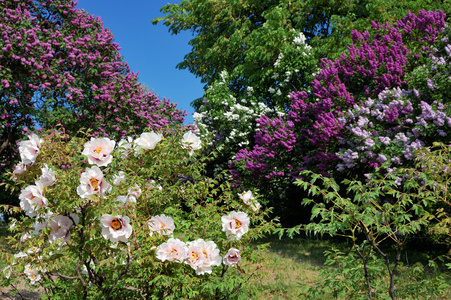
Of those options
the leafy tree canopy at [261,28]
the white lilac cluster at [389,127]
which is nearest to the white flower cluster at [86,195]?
the white lilac cluster at [389,127]

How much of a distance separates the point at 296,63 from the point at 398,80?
416 cm

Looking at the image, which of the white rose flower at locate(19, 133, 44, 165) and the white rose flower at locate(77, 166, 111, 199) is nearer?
the white rose flower at locate(77, 166, 111, 199)

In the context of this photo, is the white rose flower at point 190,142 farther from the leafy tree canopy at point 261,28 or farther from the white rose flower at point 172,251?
the leafy tree canopy at point 261,28

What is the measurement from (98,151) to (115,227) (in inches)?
23.2

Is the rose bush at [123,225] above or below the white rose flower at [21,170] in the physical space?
below

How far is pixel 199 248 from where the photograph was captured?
10.2 feet

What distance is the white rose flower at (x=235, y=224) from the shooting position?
338 cm

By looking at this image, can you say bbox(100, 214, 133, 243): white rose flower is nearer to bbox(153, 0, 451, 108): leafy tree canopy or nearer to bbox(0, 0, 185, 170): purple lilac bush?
bbox(0, 0, 185, 170): purple lilac bush

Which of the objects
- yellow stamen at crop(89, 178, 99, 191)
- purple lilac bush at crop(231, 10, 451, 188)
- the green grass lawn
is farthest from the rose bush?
purple lilac bush at crop(231, 10, 451, 188)

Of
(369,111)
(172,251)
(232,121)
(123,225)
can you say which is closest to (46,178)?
(123,225)

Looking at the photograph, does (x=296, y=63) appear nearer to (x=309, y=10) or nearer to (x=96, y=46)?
(x=309, y=10)

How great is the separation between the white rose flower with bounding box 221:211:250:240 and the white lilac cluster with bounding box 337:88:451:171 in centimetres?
561

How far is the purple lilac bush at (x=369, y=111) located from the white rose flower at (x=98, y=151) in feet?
21.6

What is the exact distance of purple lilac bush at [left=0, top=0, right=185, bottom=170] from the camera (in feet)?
36.7
